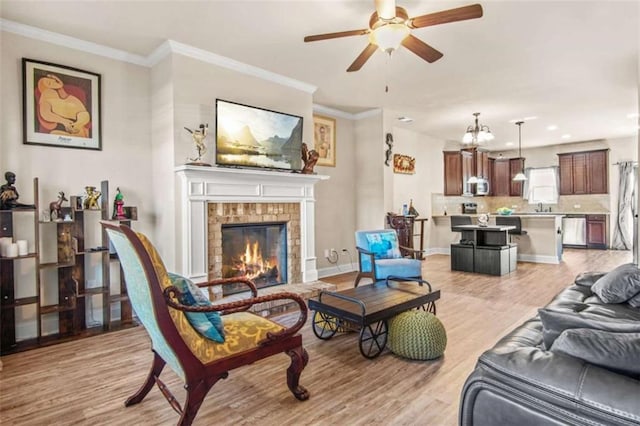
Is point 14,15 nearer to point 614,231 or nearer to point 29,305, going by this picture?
point 29,305

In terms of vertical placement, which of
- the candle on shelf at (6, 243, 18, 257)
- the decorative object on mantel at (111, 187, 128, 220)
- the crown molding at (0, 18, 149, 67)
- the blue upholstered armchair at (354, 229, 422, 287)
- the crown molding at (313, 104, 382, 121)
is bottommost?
the blue upholstered armchair at (354, 229, 422, 287)

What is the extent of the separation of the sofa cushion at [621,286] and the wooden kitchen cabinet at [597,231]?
7.79 m

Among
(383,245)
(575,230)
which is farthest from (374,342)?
(575,230)

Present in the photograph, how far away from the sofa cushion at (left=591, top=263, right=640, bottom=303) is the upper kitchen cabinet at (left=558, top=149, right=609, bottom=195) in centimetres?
787

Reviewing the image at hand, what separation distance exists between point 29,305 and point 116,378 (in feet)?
4.63

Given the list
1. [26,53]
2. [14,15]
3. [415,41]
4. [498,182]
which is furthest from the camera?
[498,182]

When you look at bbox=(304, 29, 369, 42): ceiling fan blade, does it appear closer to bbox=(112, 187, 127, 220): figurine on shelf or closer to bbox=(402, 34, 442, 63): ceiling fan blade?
bbox=(402, 34, 442, 63): ceiling fan blade

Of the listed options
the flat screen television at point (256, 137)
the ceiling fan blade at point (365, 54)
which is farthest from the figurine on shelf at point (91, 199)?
the ceiling fan blade at point (365, 54)

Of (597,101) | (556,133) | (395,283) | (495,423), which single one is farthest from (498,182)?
(495,423)

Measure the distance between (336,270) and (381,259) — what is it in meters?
1.52

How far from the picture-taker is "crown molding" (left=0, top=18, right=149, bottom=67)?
10.2ft

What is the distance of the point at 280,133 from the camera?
4.41 meters

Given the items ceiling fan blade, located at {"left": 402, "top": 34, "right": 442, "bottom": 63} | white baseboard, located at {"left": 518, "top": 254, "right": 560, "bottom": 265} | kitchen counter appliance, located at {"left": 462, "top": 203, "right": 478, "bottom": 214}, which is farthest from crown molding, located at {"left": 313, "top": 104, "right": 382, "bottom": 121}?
kitchen counter appliance, located at {"left": 462, "top": 203, "right": 478, "bottom": 214}

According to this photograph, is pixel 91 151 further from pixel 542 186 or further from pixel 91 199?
pixel 542 186
